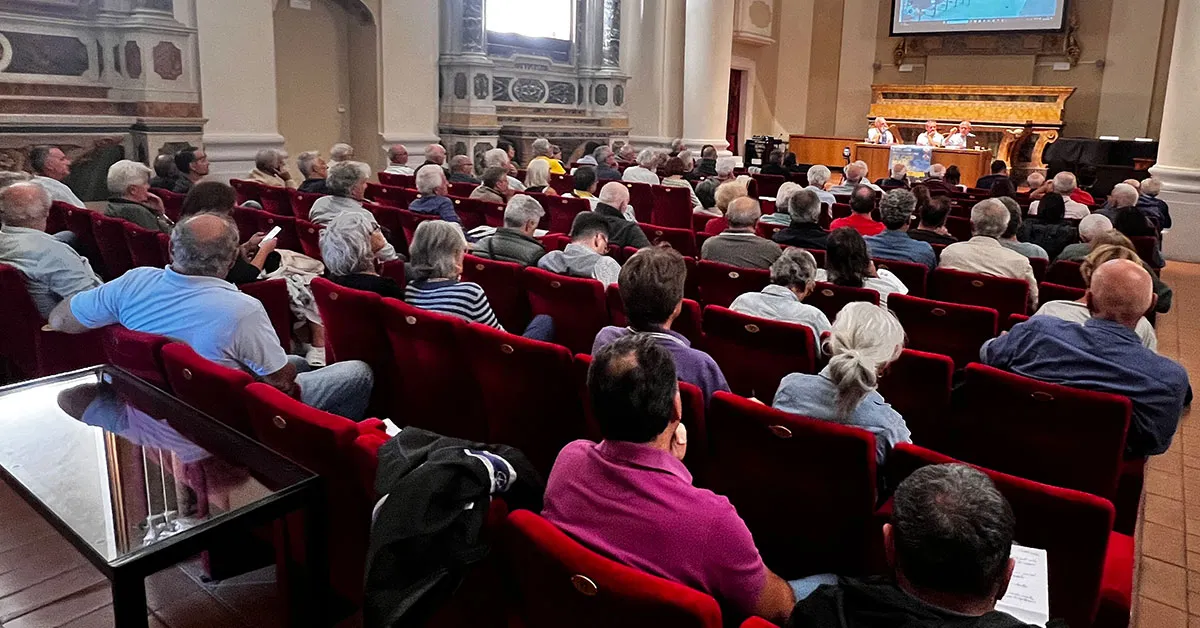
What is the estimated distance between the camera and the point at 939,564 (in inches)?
49.2

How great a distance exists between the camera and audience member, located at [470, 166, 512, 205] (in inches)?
255

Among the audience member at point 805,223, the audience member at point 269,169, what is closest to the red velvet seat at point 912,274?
the audience member at point 805,223

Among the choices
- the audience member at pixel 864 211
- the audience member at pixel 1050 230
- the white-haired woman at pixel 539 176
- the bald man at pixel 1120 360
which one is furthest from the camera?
the white-haired woman at pixel 539 176

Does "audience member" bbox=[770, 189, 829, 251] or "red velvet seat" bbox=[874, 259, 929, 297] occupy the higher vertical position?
"audience member" bbox=[770, 189, 829, 251]

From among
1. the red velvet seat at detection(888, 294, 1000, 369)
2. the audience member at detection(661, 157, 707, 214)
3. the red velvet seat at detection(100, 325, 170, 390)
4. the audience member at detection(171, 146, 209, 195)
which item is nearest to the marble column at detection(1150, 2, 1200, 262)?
the audience member at detection(661, 157, 707, 214)

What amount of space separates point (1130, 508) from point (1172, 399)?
1.31 feet

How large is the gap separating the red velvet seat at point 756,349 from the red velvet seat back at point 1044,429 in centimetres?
54

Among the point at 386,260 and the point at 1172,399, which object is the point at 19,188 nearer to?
the point at 386,260

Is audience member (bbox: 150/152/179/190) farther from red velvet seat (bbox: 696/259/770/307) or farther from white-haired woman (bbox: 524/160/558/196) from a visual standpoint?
red velvet seat (bbox: 696/259/770/307)

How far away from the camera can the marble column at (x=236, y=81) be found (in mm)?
8562

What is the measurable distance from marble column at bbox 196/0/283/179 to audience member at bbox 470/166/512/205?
3.69 metres

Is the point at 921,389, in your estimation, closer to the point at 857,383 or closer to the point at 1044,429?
the point at 1044,429

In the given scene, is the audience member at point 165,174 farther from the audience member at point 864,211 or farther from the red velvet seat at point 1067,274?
the red velvet seat at point 1067,274

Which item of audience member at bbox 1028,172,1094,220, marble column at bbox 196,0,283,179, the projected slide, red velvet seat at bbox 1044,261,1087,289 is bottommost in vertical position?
red velvet seat at bbox 1044,261,1087,289
